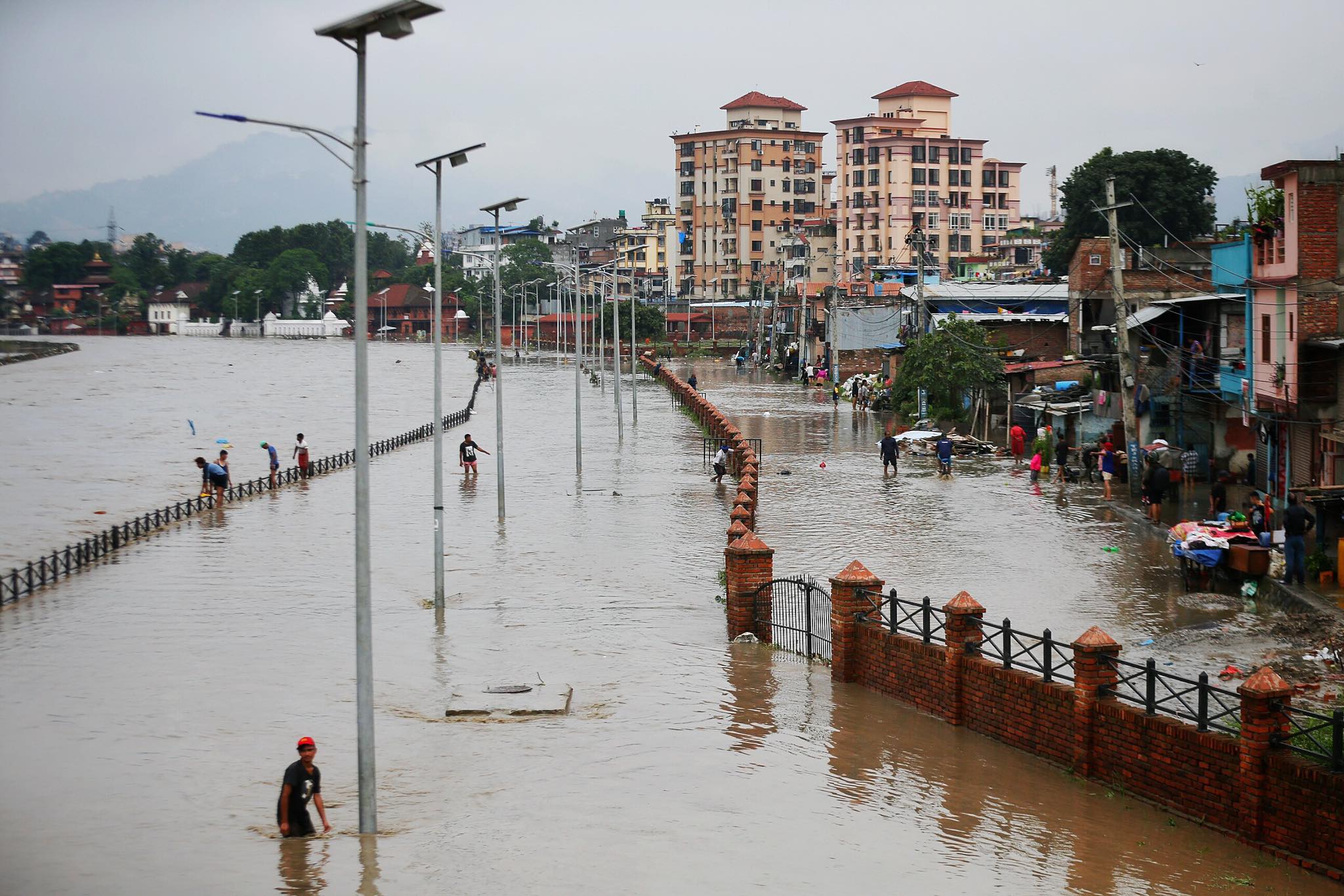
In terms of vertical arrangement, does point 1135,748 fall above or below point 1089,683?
below

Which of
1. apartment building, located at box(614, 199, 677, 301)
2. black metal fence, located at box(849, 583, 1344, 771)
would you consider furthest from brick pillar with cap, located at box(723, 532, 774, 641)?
apartment building, located at box(614, 199, 677, 301)

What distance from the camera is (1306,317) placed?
26.1 meters

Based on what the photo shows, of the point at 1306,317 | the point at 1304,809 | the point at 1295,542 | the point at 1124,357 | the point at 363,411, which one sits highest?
the point at 1306,317

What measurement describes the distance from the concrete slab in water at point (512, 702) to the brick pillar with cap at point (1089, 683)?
19.4 ft

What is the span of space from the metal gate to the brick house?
457 inches

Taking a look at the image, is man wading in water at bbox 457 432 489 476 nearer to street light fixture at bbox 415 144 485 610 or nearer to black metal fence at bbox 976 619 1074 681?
street light fixture at bbox 415 144 485 610

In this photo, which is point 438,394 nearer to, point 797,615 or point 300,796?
point 797,615

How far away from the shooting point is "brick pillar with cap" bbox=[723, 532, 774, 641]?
20.0 m

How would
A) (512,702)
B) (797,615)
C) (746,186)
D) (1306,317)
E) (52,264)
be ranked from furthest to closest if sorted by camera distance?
(746,186) < (52,264) < (1306,317) < (797,615) < (512,702)

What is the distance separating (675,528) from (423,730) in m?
15.8

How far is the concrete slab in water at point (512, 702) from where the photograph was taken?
52.8ft

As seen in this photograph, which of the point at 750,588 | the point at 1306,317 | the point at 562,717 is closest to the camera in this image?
the point at 562,717

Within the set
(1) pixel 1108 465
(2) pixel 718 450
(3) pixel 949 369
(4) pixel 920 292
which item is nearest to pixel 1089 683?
(1) pixel 1108 465

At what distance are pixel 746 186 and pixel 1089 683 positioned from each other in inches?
5450
